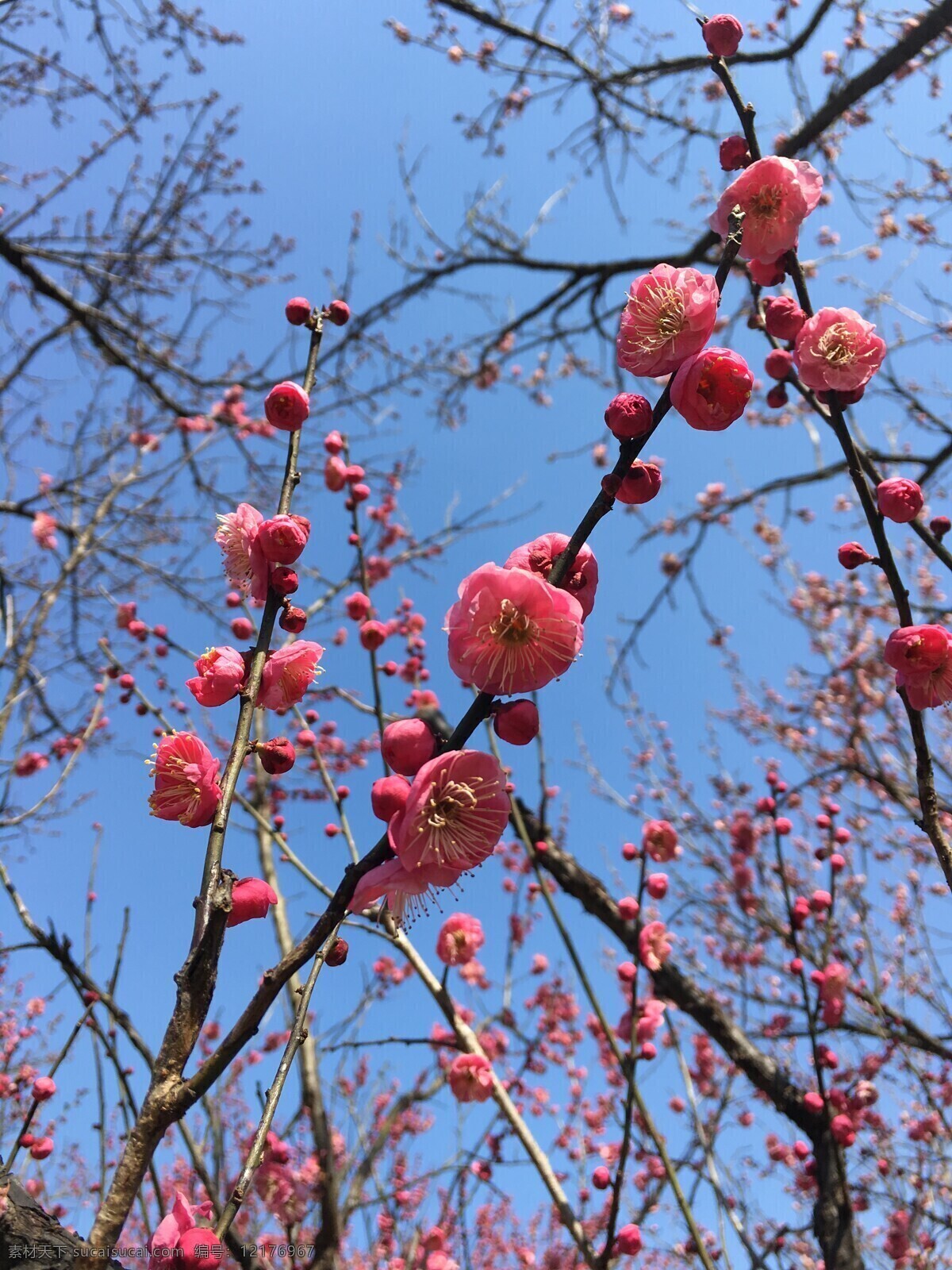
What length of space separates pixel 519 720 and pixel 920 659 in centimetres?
82

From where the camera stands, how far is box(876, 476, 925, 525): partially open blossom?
1.45m

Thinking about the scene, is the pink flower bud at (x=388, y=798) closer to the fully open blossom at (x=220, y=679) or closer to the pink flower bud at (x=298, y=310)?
the fully open blossom at (x=220, y=679)

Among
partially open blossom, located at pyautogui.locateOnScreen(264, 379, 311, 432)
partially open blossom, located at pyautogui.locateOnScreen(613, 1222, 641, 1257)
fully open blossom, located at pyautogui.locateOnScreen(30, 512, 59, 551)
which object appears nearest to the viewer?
partially open blossom, located at pyautogui.locateOnScreen(264, 379, 311, 432)

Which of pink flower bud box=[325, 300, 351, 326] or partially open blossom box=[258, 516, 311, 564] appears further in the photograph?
pink flower bud box=[325, 300, 351, 326]

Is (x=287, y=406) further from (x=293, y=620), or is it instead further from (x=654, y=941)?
(x=654, y=941)

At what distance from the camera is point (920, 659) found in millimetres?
1347

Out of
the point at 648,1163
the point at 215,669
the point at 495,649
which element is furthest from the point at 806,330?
the point at 648,1163

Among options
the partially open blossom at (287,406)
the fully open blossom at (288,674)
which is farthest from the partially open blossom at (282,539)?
the partially open blossom at (287,406)

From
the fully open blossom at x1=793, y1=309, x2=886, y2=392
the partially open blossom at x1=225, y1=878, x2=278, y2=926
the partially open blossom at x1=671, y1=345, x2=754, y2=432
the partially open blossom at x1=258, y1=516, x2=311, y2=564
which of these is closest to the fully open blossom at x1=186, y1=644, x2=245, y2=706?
the partially open blossom at x1=258, y1=516, x2=311, y2=564

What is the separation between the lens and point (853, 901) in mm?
→ 4250

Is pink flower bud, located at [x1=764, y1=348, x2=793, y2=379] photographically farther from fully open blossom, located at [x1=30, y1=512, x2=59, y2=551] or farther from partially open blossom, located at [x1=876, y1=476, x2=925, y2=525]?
fully open blossom, located at [x1=30, y1=512, x2=59, y2=551]

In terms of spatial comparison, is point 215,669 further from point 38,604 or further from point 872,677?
point 872,677

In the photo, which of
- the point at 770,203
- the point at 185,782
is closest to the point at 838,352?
the point at 770,203

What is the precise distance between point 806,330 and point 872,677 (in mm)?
5522
